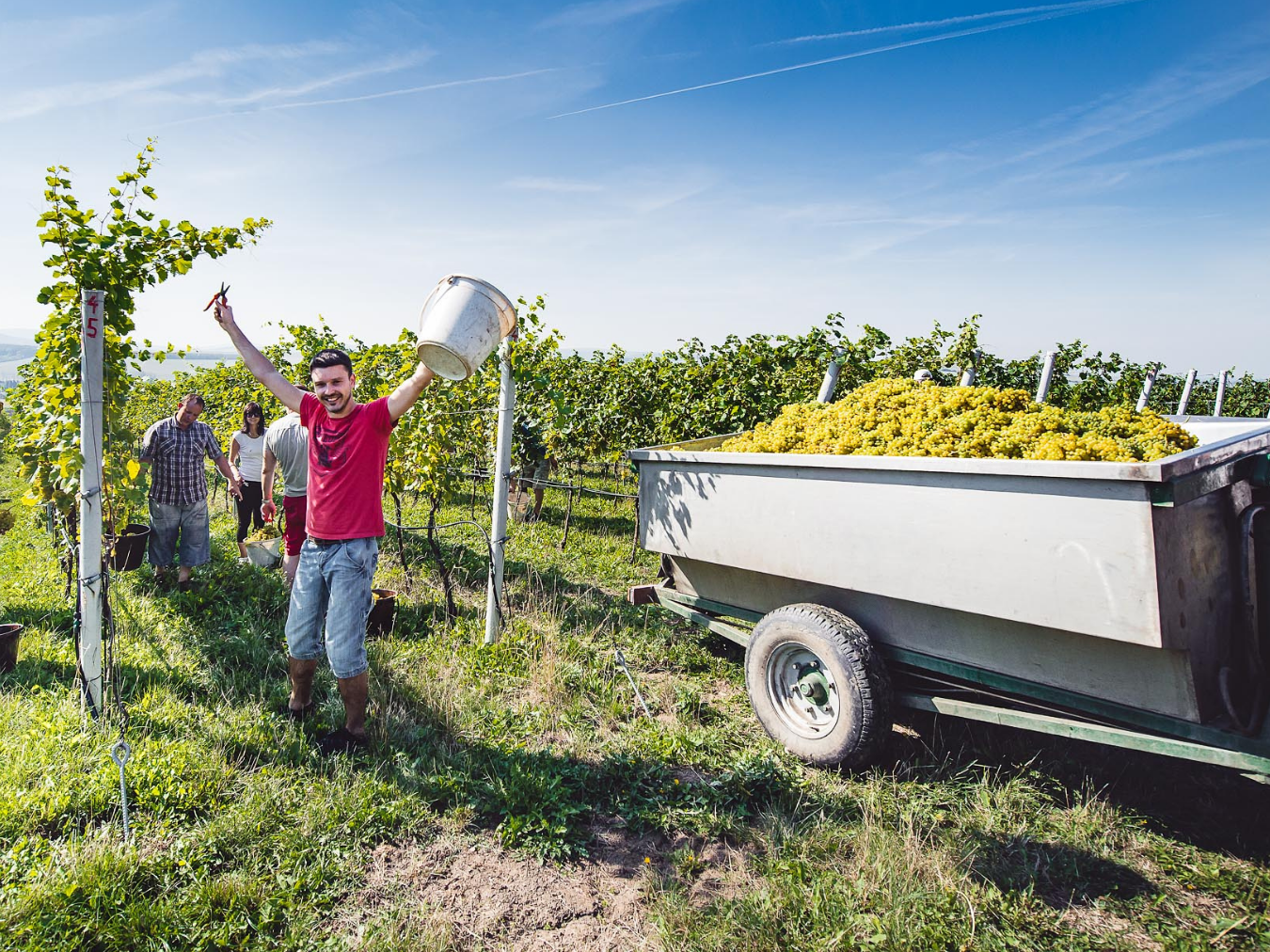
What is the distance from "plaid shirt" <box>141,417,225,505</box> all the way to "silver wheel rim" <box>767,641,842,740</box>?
5.02 meters

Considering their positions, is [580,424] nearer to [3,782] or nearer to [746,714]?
[746,714]

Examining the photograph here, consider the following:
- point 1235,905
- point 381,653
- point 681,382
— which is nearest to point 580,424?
point 681,382

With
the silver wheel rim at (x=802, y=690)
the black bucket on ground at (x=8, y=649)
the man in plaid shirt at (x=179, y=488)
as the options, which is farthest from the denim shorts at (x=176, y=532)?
the silver wheel rim at (x=802, y=690)

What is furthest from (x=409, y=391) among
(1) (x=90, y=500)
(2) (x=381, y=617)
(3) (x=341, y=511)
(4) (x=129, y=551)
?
(4) (x=129, y=551)

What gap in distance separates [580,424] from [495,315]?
680cm

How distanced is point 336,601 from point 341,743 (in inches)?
27.1

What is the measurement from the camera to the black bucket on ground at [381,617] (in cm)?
488

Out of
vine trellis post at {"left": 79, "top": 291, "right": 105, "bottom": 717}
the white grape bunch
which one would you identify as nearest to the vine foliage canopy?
vine trellis post at {"left": 79, "top": 291, "right": 105, "bottom": 717}

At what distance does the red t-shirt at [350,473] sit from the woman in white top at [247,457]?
452 centimetres

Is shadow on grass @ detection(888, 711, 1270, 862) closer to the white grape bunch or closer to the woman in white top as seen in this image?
the white grape bunch

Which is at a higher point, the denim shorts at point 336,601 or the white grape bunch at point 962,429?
the white grape bunch at point 962,429

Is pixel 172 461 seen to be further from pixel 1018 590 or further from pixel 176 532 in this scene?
pixel 1018 590

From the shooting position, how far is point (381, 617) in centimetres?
493

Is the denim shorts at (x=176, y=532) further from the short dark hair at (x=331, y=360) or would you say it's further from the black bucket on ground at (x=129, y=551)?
the short dark hair at (x=331, y=360)
